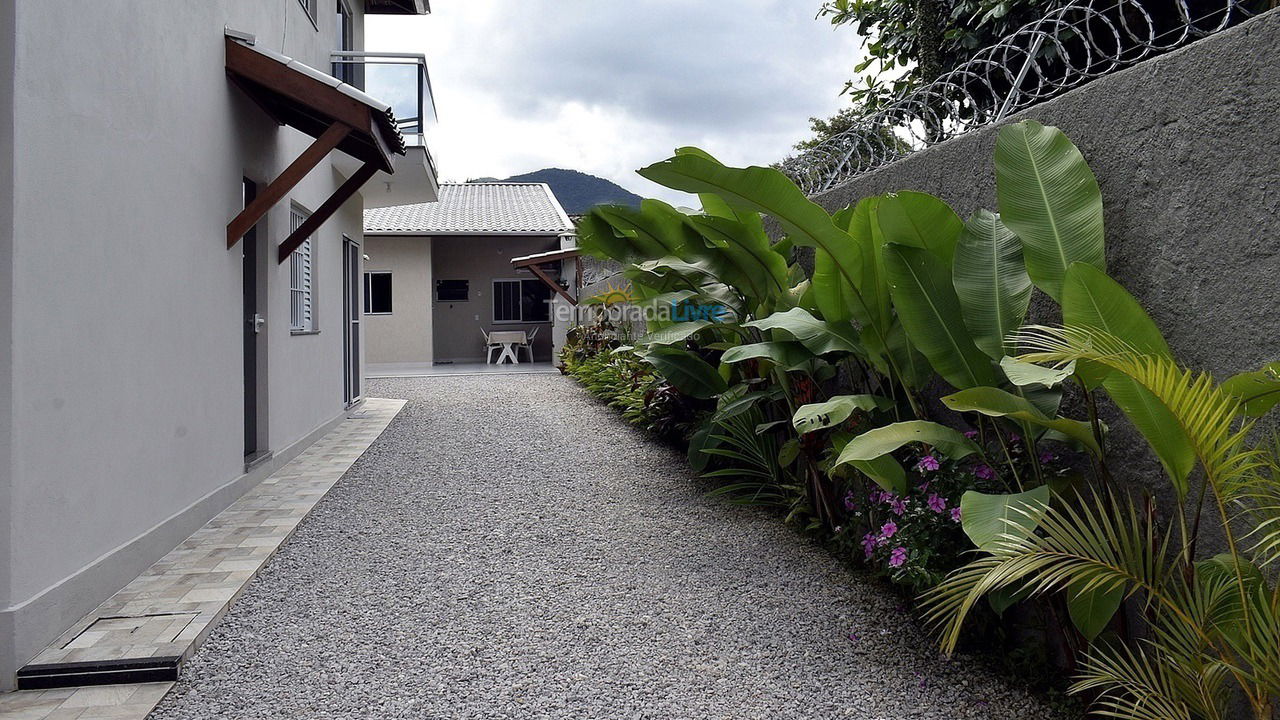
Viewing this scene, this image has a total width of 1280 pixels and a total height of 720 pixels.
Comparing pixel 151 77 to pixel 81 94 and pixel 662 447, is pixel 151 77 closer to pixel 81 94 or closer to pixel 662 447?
pixel 81 94

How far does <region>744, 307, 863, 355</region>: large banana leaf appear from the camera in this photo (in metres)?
3.47

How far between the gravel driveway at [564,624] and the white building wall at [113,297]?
616 millimetres

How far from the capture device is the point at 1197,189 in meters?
2.36

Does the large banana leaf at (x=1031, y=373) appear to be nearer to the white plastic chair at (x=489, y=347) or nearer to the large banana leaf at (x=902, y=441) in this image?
the large banana leaf at (x=902, y=441)

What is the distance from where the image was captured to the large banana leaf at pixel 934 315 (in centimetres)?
289

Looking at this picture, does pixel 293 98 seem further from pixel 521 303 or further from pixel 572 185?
pixel 572 185

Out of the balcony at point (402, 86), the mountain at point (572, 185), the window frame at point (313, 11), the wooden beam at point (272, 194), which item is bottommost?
the wooden beam at point (272, 194)

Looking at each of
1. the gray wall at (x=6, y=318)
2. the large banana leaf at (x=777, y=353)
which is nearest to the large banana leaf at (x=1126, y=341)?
the large banana leaf at (x=777, y=353)

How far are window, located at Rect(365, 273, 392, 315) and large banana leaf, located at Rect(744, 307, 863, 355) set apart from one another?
15446 millimetres

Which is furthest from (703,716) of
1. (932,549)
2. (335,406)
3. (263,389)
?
(335,406)

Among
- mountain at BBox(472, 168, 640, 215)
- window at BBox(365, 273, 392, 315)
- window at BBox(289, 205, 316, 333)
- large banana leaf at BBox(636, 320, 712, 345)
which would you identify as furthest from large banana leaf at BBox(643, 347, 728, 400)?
mountain at BBox(472, 168, 640, 215)

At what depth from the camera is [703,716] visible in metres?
2.64

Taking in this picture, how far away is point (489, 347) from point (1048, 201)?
17.1m

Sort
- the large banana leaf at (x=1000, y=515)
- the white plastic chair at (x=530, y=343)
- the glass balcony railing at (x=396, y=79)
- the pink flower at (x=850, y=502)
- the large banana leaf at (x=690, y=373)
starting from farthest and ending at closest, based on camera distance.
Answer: the white plastic chair at (x=530, y=343), the glass balcony railing at (x=396, y=79), the large banana leaf at (x=690, y=373), the pink flower at (x=850, y=502), the large banana leaf at (x=1000, y=515)
